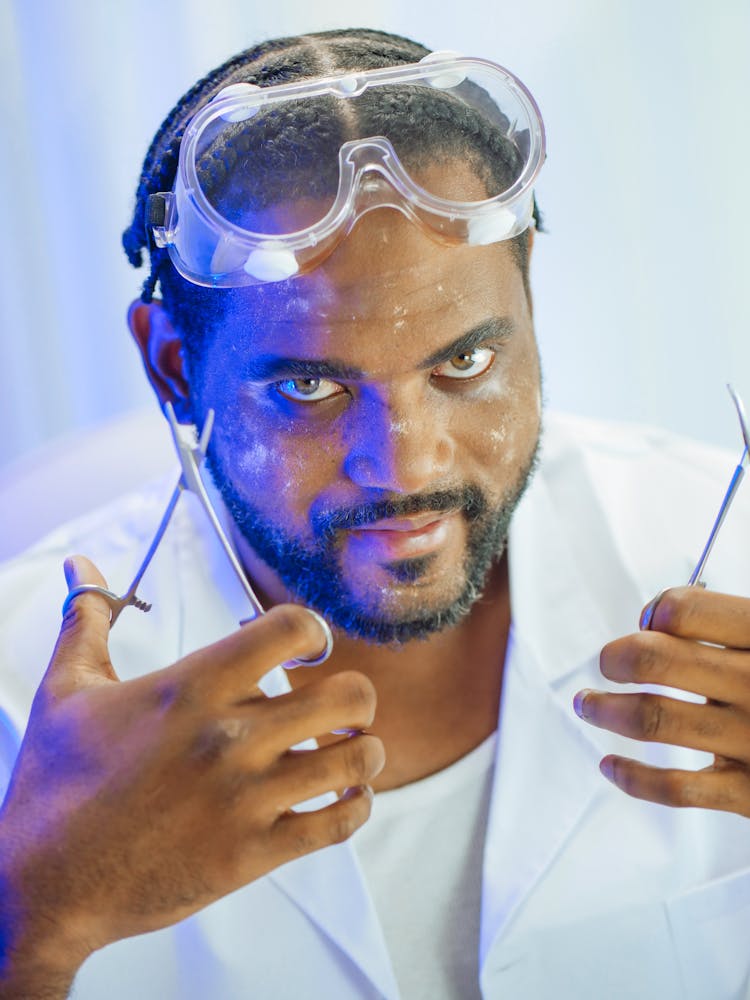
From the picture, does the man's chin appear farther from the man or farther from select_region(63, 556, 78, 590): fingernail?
select_region(63, 556, 78, 590): fingernail

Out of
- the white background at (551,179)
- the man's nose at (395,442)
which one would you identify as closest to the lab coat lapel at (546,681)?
the man's nose at (395,442)

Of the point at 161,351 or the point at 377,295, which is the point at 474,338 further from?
the point at 161,351

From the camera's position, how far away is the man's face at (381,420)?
1047mm

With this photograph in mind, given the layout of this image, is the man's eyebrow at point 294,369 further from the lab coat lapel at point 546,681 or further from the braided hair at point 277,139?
the lab coat lapel at point 546,681

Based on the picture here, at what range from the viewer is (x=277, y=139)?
107 cm

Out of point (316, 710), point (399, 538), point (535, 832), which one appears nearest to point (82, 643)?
point (316, 710)

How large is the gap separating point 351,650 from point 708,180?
1.40 meters

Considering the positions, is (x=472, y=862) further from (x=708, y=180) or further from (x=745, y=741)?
(x=708, y=180)

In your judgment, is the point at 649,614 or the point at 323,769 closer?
the point at 323,769

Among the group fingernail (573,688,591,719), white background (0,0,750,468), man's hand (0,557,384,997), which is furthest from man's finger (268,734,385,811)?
white background (0,0,750,468)

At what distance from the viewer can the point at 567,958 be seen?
1253mm

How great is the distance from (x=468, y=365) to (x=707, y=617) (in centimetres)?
34

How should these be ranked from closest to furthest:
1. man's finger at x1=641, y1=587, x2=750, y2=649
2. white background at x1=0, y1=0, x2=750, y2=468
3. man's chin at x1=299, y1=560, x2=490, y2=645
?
1. man's finger at x1=641, y1=587, x2=750, y2=649
2. man's chin at x1=299, y1=560, x2=490, y2=645
3. white background at x1=0, y1=0, x2=750, y2=468

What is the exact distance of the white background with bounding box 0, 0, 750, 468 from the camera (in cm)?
204
